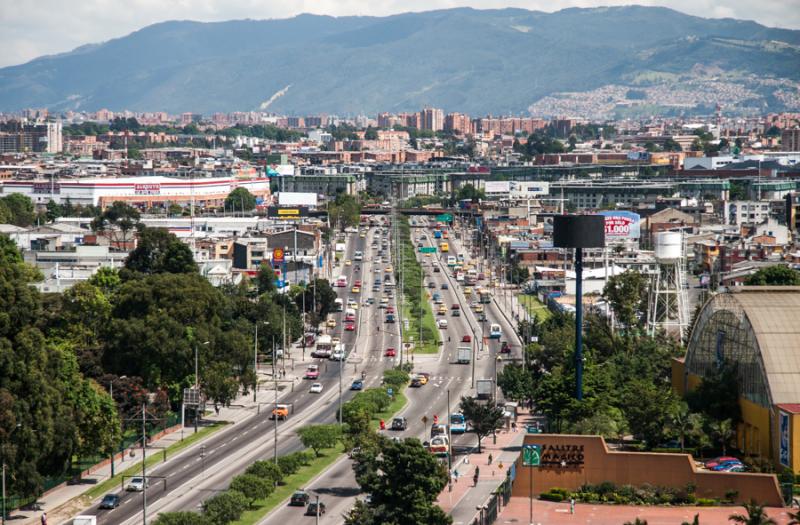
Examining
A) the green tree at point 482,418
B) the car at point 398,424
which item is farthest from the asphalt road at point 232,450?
the green tree at point 482,418

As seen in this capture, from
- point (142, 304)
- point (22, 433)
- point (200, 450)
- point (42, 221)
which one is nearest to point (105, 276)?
point (142, 304)

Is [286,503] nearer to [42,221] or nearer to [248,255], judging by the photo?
[248,255]

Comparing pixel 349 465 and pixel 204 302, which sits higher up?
pixel 204 302

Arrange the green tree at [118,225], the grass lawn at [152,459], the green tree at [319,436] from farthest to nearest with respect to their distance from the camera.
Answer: the green tree at [118,225], the green tree at [319,436], the grass lawn at [152,459]

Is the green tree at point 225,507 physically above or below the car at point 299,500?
above

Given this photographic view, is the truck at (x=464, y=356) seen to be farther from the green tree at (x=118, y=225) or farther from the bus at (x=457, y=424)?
the green tree at (x=118, y=225)

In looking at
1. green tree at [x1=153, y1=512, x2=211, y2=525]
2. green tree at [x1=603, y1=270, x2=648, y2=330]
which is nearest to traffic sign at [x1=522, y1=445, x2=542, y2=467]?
green tree at [x1=153, y1=512, x2=211, y2=525]

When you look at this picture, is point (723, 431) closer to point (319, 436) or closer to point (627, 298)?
point (319, 436)

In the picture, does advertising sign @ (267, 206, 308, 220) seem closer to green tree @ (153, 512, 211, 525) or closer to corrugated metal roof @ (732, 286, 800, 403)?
corrugated metal roof @ (732, 286, 800, 403)
